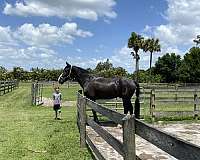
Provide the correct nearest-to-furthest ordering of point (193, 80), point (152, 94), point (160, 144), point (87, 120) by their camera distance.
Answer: point (160, 144), point (87, 120), point (152, 94), point (193, 80)

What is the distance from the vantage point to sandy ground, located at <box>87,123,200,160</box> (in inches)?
309

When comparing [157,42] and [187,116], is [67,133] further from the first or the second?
[157,42]

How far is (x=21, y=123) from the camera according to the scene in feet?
45.4

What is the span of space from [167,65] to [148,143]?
105m

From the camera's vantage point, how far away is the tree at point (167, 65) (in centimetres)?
11064

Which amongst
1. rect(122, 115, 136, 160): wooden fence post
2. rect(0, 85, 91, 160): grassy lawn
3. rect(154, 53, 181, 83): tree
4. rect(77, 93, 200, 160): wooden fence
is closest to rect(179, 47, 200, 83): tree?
rect(154, 53, 181, 83): tree

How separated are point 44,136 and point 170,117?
7.19 meters

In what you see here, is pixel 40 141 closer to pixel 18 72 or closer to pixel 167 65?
pixel 167 65

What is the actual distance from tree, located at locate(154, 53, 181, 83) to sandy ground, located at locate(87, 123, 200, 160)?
96265 millimetres

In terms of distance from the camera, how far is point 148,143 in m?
9.39

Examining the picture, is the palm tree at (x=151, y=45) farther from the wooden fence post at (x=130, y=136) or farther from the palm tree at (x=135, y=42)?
the wooden fence post at (x=130, y=136)

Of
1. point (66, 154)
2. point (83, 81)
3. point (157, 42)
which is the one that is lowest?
point (66, 154)

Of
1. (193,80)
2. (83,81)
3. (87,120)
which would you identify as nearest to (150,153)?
(87,120)

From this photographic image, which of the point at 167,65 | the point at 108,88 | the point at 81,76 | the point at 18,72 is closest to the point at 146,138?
the point at 108,88
